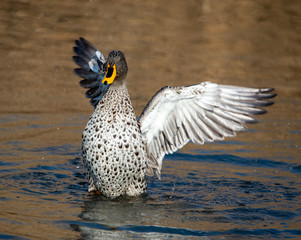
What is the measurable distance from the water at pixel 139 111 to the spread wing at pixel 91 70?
0.93 m

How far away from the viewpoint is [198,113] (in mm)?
6926

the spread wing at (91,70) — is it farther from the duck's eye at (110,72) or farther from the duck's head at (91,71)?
the duck's eye at (110,72)

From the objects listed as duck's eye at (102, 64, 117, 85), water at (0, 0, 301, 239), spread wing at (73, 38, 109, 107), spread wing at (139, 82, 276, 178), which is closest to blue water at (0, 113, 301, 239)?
water at (0, 0, 301, 239)

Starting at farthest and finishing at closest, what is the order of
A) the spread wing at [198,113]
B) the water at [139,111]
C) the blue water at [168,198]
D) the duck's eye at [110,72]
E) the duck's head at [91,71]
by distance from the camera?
1. the duck's head at [91,71]
2. the duck's eye at [110,72]
3. the spread wing at [198,113]
4. the water at [139,111]
5. the blue water at [168,198]

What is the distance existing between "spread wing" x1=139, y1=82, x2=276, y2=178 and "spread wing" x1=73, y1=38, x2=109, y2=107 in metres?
1.23

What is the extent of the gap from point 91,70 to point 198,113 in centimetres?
187

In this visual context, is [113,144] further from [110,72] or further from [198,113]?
[198,113]

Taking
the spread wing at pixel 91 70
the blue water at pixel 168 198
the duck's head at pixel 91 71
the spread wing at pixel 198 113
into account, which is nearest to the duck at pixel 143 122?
the spread wing at pixel 198 113

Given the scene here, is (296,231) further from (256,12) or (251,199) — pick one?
(256,12)

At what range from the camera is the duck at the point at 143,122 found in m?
6.58

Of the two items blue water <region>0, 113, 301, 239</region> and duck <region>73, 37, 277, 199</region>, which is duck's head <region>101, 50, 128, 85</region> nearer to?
duck <region>73, 37, 277, 199</region>

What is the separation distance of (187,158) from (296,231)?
2.76 m

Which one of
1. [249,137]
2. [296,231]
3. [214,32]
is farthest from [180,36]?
[296,231]

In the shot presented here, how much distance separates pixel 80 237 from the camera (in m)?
5.58
